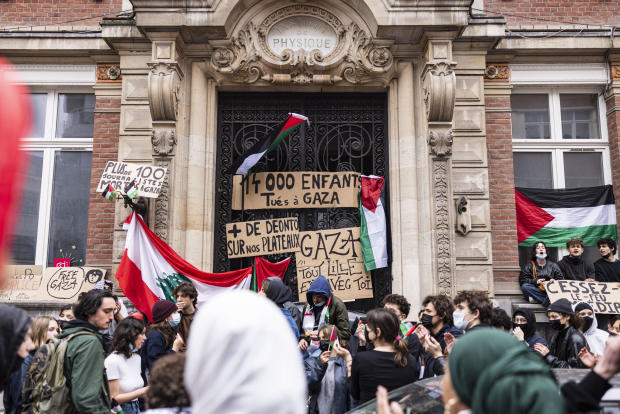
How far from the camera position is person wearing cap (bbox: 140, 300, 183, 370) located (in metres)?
5.20

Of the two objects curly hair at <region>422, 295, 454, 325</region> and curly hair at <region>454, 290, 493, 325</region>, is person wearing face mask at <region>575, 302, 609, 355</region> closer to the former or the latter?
curly hair at <region>422, 295, 454, 325</region>

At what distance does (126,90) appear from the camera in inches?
368

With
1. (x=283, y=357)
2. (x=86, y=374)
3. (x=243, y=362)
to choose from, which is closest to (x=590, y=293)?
(x=86, y=374)

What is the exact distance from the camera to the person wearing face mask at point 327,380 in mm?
5297

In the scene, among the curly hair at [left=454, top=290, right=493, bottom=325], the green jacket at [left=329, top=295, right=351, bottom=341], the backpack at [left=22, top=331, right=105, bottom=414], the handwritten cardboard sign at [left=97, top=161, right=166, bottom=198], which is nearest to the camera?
the backpack at [left=22, top=331, right=105, bottom=414]

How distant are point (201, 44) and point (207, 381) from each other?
8304mm

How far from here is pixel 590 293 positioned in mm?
7977

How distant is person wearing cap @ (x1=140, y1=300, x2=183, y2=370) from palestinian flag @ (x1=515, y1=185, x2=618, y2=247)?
656 centimetres

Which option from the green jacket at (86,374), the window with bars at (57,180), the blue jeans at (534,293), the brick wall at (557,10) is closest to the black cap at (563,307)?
the blue jeans at (534,293)

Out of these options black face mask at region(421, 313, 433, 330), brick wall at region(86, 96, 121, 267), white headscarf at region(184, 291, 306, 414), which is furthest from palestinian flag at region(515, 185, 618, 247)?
white headscarf at region(184, 291, 306, 414)

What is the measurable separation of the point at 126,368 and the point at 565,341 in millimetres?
4389

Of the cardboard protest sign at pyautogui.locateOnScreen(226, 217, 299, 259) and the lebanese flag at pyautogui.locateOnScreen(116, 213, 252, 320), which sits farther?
the cardboard protest sign at pyautogui.locateOnScreen(226, 217, 299, 259)

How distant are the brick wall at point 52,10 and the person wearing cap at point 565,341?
28.6 ft

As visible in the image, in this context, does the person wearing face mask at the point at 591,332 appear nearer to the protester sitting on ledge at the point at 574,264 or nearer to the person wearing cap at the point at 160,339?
the protester sitting on ledge at the point at 574,264
